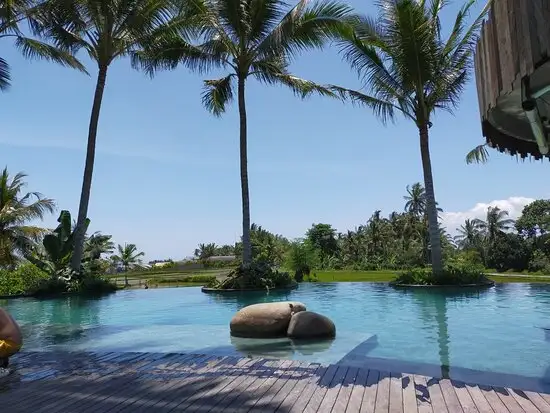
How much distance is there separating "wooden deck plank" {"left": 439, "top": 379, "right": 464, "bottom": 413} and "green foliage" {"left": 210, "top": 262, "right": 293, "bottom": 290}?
14429 millimetres

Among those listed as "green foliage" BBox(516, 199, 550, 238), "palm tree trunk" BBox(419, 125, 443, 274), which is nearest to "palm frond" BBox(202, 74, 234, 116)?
"palm tree trunk" BBox(419, 125, 443, 274)

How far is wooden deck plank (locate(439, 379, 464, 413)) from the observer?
13.5ft

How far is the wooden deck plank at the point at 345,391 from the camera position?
13.8ft

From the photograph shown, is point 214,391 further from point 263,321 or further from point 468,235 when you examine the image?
point 468,235

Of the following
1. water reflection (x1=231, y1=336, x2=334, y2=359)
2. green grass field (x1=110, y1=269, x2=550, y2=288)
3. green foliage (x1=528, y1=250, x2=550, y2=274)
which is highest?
green foliage (x1=528, y1=250, x2=550, y2=274)

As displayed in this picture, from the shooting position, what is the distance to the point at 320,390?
4.76 meters

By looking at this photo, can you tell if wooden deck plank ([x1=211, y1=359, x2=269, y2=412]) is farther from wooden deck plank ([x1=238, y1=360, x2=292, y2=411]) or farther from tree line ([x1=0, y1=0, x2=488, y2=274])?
tree line ([x1=0, y1=0, x2=488, y2=274])

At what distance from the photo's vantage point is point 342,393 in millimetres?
4637

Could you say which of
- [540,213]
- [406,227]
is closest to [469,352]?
[406,227]

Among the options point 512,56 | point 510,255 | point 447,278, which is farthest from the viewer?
point 510,255

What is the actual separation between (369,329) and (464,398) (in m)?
6.10

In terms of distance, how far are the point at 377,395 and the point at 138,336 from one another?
6640mm

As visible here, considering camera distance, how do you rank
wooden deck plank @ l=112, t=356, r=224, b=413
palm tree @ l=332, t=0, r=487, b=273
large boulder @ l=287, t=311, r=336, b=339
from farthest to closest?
palm tree @ l=332, t=0, r=487, b=273 → large boulder @ l=287, t=311, r=336, b=339 → wooden deck plank @ l=112, t=356, r=224, b=413

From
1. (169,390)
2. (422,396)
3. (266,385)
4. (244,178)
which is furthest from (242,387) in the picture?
(244,178)
